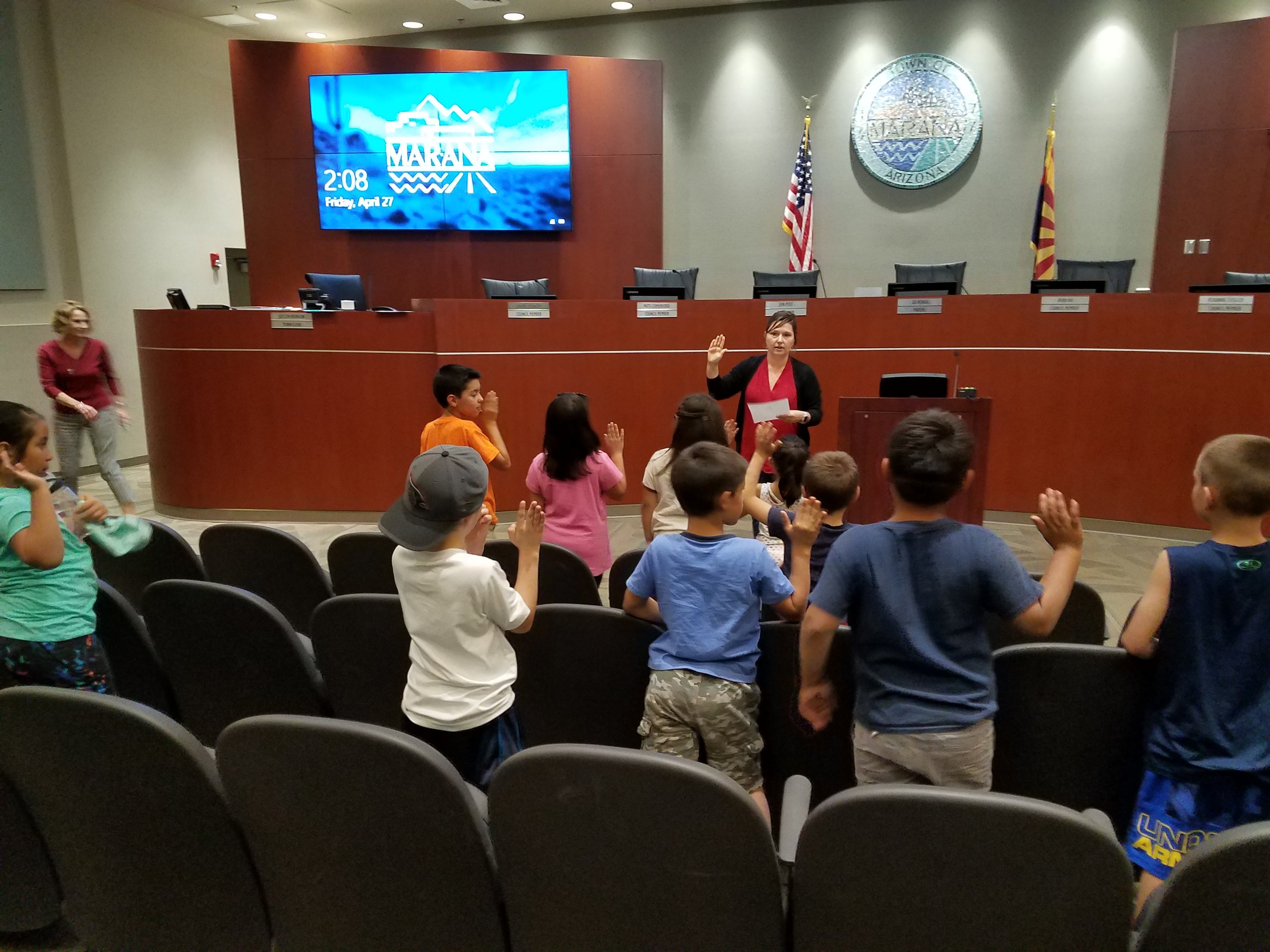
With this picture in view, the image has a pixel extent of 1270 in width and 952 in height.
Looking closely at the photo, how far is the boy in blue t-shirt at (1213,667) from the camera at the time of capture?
1.33 m

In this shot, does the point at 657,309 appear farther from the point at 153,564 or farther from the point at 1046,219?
the point at 1046,219

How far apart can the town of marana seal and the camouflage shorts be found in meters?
7.43

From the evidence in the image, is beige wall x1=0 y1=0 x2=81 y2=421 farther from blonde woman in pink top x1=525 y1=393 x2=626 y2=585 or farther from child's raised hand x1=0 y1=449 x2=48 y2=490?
blonde woman in pink top x1=525 y1=393 x2=626 y2=585

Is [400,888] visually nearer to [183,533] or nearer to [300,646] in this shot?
[300,646]

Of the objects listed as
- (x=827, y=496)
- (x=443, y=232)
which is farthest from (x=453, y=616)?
(x=443, y=232)

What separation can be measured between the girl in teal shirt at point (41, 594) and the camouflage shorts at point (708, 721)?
1290mm

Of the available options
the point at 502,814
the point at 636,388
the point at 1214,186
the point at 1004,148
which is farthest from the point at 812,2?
the point at 502,814

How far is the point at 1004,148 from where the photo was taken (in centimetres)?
749

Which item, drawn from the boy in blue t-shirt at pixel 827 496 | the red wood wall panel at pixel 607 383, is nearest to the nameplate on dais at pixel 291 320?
the red wood wall panel at pixel 607 383

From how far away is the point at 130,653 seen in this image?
6.44 feet

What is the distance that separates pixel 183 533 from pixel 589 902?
5.07 metres

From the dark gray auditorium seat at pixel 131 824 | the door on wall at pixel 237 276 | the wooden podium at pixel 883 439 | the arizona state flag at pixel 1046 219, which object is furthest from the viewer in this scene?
the door on wall at pixel 237 276

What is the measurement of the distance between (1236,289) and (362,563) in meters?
4.85

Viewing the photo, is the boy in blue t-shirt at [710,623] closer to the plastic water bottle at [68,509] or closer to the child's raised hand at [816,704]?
the child's raised hand at [816,704]
